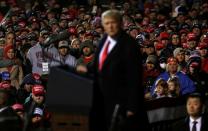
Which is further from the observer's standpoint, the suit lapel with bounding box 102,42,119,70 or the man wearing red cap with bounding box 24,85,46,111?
the man wearing red cap with bounding box 24,85,46,111

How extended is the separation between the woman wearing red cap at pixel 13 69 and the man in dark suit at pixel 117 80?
21.3 ft

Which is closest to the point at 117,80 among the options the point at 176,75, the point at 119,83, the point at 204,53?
the point at 119,83

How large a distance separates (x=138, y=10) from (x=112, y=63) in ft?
53.2

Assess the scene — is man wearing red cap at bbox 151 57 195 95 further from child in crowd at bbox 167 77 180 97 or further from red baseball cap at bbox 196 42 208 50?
red baseball cap at bbox 196 42 208 50

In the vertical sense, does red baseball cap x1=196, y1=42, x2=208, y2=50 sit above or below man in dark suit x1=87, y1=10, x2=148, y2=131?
below

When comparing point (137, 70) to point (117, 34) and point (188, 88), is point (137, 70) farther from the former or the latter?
point (188, 88)

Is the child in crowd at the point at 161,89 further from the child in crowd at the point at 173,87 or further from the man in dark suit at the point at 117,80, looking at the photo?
the man in dark suit at the point at 117,80

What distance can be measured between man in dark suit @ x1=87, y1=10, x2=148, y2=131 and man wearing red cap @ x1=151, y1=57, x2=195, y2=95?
4163 millimetres

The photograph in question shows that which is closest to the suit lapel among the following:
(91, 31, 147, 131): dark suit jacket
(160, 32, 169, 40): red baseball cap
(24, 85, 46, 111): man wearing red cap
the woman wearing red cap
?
(91, 31, 147, 131): dark suit jacket

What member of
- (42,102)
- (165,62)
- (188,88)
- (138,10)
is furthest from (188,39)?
(138,10)

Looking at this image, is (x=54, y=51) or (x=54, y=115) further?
(x=54, y=51)

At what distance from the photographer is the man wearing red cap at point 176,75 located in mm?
12133

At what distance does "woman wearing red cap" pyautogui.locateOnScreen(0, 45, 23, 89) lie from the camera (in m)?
14.3

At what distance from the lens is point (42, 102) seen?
37.5 feet
